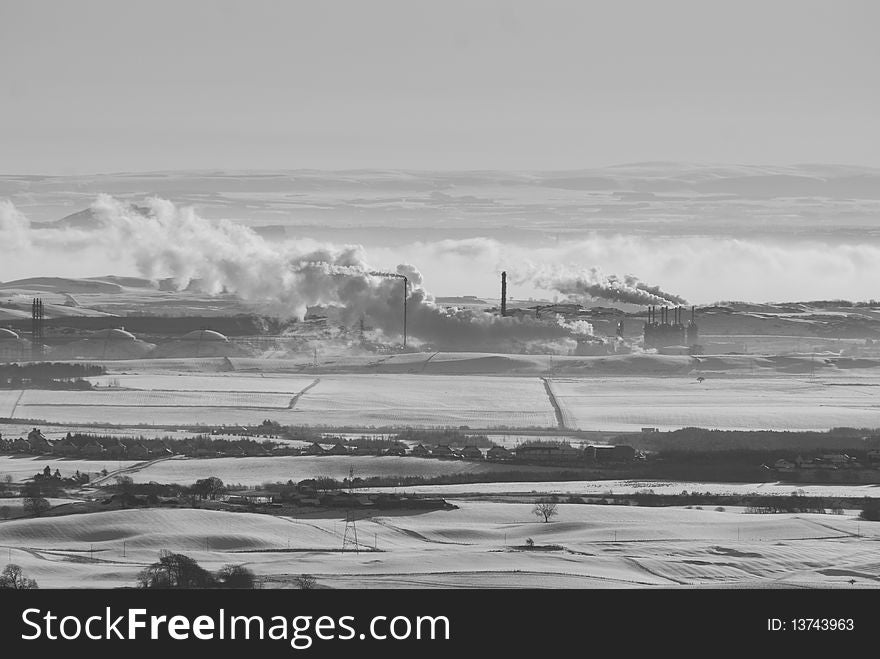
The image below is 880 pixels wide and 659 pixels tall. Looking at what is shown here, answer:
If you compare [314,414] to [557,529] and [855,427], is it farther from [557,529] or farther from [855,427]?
[557,529]

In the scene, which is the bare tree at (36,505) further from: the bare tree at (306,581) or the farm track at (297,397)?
the farm track at (297,397)

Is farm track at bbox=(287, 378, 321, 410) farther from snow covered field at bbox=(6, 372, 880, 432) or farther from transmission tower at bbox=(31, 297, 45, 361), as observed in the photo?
transmission tower at bbox=(31, 297, 45, 361)

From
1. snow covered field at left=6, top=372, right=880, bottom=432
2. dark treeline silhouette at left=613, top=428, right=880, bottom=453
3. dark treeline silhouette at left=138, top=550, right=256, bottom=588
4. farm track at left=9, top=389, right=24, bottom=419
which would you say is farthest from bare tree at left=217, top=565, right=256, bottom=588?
farm track at left=9, top=389, right=24, bottom=419

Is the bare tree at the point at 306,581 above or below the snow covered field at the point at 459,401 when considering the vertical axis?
above

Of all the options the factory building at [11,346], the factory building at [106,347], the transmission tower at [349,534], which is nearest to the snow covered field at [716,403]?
the transmission tower at [349,534]

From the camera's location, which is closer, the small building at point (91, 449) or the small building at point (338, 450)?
the small building at point (91, 449)

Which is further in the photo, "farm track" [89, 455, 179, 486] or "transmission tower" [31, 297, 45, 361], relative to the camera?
"transmission tower" [31, 297, 45, 361]

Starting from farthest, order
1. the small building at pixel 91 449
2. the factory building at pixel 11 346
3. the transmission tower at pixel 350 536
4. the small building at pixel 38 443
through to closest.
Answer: the factory building at pixel 11 346
the small building at pixel 38 443
the small building at pixel 91 449
the transmission tower at pixel 350 536
